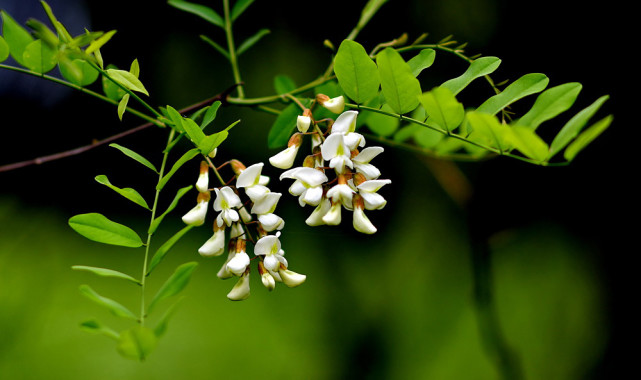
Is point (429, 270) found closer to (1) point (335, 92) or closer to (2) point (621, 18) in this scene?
(2) point (621, 18)

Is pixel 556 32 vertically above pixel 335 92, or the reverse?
pixel 556 32

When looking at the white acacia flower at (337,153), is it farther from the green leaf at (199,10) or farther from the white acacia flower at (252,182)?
the green leaf at (199,10)

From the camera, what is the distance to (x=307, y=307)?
45.4 inches

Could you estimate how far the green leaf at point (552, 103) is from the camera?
0.28 m

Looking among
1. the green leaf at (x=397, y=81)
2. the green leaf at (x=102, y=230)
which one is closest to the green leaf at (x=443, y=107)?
the green leaf at (x=397, y=81)

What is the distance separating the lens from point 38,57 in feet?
1.07

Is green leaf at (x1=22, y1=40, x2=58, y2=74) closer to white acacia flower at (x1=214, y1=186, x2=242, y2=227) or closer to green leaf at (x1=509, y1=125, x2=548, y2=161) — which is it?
white acacia flower at (x1=214, y1=186, x2=242, y2=227)

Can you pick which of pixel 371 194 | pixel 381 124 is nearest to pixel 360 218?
pixel 371 194

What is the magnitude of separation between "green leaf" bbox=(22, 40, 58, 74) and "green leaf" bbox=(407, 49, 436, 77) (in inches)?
10.0

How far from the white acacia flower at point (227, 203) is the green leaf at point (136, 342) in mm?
82

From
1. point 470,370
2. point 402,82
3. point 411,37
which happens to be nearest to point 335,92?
point 402,82

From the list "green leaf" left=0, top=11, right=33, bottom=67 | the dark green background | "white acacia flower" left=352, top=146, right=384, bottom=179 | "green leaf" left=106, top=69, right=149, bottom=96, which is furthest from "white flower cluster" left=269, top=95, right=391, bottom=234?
the dark green background

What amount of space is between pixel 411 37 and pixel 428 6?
0.10 meters

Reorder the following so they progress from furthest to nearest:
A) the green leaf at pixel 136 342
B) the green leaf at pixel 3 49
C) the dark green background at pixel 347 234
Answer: the dark green background at pixel 347 234 → the green leaf at pixel 3 49 → the green leaf at pixel 136 342
